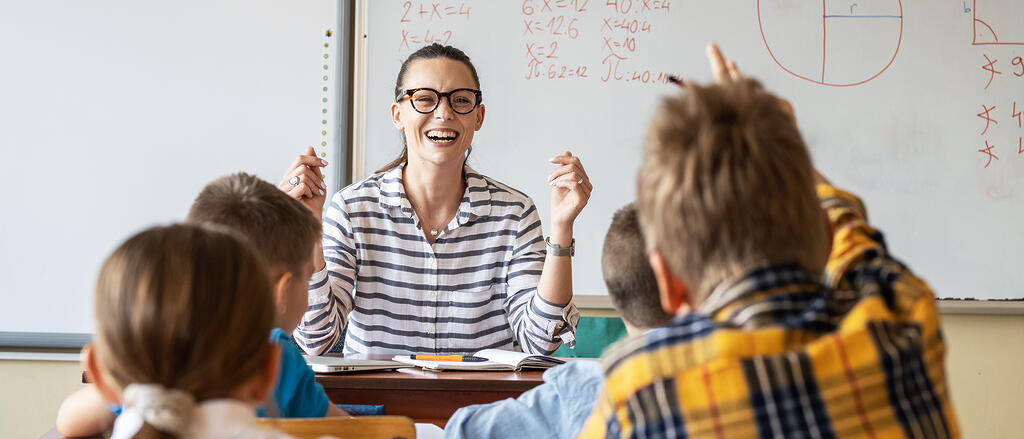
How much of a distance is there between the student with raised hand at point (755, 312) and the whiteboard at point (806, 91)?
193 centimetres

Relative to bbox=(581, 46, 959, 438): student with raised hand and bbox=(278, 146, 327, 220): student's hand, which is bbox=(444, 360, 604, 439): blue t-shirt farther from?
A: bbox=(278, 146, 327, 220): student's hand

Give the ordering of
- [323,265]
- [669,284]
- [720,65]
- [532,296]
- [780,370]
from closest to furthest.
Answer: [780,370] < [669,284] < [720,65] < [323,265] < [532,296]

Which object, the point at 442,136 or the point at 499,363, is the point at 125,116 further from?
the point at 499,363

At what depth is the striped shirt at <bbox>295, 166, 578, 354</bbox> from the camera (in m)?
2.02

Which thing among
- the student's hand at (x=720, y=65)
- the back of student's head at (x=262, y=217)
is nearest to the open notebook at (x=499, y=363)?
the back of student's head at (x=262, y=217)

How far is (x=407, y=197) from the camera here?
6.88ft

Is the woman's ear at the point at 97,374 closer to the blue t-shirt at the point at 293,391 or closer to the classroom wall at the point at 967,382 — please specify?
the blue t-shirt at the point at 293,391

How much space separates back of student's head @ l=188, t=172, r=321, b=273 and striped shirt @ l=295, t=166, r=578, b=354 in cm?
62

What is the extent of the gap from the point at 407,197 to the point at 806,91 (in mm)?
1347

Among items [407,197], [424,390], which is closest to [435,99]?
[407,197]

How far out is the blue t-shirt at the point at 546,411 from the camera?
121 centimetres

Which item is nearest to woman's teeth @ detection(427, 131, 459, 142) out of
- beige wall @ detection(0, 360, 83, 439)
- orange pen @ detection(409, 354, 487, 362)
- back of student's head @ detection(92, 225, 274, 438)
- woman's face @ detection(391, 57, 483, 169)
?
woman's face @ detection(391, 57, 483, 169)

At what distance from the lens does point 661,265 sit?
0.78 meters

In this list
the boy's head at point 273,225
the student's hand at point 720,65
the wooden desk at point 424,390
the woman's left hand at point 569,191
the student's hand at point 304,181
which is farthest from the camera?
the woman's left hand at point 569,191
